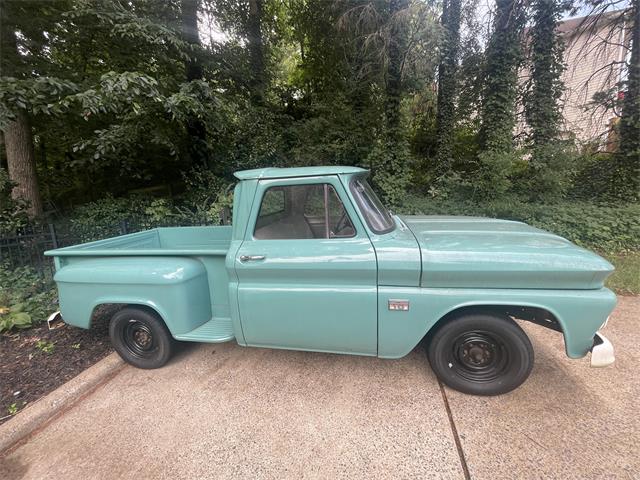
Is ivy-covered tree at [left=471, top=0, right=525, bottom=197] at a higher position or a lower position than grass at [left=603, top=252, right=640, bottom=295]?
higher

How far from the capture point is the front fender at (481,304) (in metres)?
2.11

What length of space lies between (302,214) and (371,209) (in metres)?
0.61

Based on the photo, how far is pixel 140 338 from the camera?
9.98 feet

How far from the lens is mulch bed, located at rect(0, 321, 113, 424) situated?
8.77 feet

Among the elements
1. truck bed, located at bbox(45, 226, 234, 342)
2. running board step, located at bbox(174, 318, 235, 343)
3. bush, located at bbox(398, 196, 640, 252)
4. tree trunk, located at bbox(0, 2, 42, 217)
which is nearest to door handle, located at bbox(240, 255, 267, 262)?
truck bed, located at bbox(45, 226, 234, 342)

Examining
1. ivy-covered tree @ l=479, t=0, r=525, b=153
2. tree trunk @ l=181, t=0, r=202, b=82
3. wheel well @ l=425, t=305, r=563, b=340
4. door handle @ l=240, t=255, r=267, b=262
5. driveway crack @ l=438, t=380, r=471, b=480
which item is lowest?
driveway crack @ l=438, t=380, r=471, b=480

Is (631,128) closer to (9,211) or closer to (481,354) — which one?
(481,354)

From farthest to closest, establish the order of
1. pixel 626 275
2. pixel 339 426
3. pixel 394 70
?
pixel 394 70 → pixel 626 275 → pixel 339 426

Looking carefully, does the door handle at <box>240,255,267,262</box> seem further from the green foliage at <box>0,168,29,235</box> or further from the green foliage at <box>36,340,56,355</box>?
the green foliage at <box>0,168,29,235</box>

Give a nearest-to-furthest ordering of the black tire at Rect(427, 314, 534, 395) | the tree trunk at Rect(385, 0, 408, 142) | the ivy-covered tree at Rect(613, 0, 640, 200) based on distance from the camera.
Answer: the black tire at Rect(427, 314, 534, 395), the tree trunk at Rect(385, 0, 408, 142), the ivy-covered tree at Rect(613, 0, 640, 200)

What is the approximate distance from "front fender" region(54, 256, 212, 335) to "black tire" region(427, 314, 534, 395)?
2149 mm

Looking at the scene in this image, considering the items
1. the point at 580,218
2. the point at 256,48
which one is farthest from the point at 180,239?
the point at 256,48

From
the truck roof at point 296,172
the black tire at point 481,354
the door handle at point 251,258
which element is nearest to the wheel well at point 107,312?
the door handle at point 251,258

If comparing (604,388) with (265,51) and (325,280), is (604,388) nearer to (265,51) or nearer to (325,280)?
(325,280)
